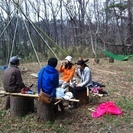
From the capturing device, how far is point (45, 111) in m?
4.33

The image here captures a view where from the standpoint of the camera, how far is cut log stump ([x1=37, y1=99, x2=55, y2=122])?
4.33 m

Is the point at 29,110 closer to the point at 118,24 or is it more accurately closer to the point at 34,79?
the point at 34,79

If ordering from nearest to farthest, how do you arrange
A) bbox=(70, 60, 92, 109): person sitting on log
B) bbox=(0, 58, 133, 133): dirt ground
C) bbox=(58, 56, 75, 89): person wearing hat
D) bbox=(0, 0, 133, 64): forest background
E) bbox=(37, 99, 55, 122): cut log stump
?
bbox=(0, 58, 133, 133): dirt ground
bbox=(37, 99, 55, 122): cut log stump
bbox=(70, 60, 92, 109): person sitting on log
bbox=(58, 56, 75, 89): person wearing hat
bbox=(0, 0, 133, 64): forest background

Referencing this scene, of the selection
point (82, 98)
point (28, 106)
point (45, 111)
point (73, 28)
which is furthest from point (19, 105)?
point (73, 28)

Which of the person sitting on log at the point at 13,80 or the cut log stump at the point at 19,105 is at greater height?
the person sitting on log at the point at 13,80

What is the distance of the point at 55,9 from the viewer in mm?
24734

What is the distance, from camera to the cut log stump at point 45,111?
14.2 feet

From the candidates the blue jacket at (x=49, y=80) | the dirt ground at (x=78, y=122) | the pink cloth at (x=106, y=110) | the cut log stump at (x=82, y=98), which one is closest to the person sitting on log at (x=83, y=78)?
the cut log stump at (x=82, y=98)

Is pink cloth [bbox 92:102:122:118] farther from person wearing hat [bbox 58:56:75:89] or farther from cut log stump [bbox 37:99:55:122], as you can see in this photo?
person wearing hat [bbox 58:56:75:89]

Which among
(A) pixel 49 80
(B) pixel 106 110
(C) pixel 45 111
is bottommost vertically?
(B) pixel 106 110

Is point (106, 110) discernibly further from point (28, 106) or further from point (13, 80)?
point (13, 80)

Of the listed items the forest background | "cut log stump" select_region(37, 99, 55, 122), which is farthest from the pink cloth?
the forest background

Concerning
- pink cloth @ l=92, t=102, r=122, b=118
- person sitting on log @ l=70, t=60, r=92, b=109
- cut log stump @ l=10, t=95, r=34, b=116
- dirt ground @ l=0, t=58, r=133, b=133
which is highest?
person sitting on log @ l=70, t=60, r=92, b=109

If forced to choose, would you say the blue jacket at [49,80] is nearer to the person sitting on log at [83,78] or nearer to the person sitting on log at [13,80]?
the person sitting on log at [13,80]
